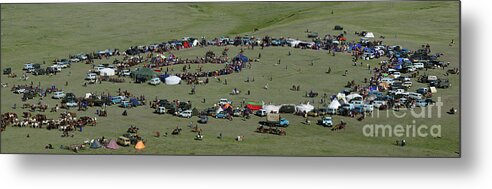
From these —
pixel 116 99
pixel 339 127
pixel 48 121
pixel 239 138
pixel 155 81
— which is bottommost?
pixel 239 138

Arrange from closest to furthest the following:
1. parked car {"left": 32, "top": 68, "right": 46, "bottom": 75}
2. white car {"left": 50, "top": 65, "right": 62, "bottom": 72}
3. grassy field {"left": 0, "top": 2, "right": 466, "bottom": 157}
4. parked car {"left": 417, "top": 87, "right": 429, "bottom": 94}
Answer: grassy field {"left": 0, "top": 2, "right": 466, "bottom": 157} < parked car {"left": 417, "top": 87, "right": 429, "bottom": 94} < parked car {"left": 32, "top": 68, "right": 46, "bottom": 75} < white car {"left": 50, "top": 65, "right": 62, "bottom": 72}

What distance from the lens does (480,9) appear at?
31719mm

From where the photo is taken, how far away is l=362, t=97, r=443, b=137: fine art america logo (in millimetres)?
32281

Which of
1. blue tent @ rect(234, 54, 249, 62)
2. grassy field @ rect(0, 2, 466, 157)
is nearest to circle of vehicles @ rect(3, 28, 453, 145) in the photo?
grassy field @ rect(0, 2, 466, 157)

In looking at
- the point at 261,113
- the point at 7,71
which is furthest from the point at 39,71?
the point at 261,113

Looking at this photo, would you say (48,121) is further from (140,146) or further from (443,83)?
(443,83)

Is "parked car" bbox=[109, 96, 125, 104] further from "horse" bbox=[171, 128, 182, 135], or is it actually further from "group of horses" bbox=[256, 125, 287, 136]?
"group of horses" bbox=[256, 125, 287, 136]

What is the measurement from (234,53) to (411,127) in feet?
26.9

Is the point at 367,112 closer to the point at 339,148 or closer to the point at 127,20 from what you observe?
the point at 339,148

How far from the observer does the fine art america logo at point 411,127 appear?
32281mm

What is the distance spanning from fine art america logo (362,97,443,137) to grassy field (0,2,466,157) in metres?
0.17

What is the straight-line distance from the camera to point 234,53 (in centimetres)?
3594

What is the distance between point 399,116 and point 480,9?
16.4 ft

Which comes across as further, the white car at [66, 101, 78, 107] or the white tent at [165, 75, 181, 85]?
the white tent at [165, 75, 181, 85]
